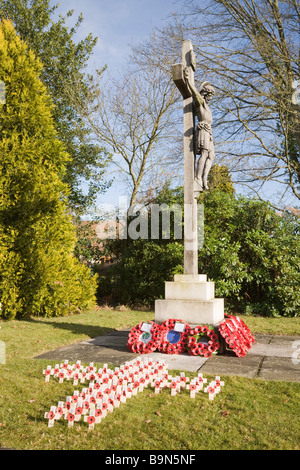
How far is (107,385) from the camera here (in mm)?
3699

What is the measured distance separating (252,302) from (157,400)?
771 centimetres

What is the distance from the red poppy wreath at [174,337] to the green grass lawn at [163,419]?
1.09m

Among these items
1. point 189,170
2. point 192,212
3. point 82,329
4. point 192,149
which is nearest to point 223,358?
point 192,212

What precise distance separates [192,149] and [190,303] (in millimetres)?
2662

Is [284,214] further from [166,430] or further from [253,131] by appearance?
[166,430]

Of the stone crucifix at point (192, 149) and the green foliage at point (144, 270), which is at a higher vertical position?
the stone crucifix at point (192, 149)

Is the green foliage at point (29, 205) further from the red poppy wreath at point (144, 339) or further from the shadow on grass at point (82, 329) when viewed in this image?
the red poppy wreath at point (144, 339)

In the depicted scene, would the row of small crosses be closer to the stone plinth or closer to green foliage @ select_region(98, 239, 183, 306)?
the stone plinth

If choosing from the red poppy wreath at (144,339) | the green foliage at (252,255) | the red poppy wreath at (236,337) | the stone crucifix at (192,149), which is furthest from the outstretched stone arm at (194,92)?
the green foliage at (252,255)

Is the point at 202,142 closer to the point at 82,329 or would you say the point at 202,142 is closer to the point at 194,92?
the point at 194,92

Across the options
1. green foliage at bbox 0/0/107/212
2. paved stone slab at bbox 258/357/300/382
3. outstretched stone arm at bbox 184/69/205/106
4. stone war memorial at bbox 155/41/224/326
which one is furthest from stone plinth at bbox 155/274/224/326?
green foliage at bbox 0/0/107/212

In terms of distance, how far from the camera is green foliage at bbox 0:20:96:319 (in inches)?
371

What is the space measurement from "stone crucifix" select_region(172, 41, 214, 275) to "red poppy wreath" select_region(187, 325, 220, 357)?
1.07m

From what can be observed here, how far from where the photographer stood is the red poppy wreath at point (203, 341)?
17.5ft
